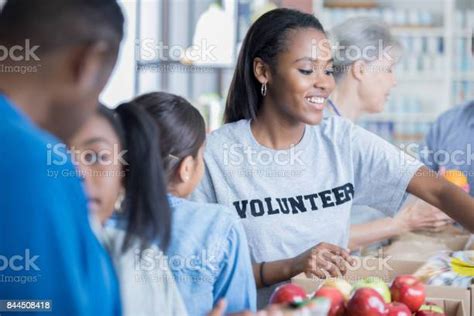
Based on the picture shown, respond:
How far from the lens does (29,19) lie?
4.42ft

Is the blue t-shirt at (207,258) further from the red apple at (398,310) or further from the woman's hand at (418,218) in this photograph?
the woman's hand at (418,218)

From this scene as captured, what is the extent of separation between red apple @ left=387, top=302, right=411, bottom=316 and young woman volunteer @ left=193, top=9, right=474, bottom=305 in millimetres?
296

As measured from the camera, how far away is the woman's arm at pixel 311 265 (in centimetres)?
193

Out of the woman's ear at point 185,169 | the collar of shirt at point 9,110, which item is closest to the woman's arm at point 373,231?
the woman's ear at point 185,169

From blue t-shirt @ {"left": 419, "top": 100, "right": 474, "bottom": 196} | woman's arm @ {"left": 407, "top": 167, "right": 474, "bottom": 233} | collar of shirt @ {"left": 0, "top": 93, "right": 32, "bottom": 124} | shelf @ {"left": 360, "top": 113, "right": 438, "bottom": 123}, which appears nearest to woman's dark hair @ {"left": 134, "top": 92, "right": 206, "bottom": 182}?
collar of shirt @ {"left": 0, "top": 93, "right": 32, "bottom": 124}

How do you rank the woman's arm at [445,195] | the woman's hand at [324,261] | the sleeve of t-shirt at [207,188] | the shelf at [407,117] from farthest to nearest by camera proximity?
the shelf at [407,117] < the woman's arm at [445,195] < the sleeve of t-shirt at [207,188] < the woman's hand at [324,261]

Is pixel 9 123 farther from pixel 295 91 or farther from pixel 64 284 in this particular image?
pixel 295 91

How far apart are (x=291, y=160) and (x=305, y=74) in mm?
230

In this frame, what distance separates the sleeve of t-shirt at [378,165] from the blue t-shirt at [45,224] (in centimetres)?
100

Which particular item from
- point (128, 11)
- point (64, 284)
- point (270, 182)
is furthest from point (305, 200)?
point (64, 284)

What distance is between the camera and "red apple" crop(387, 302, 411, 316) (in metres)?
1.66

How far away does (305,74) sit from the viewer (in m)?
2.06

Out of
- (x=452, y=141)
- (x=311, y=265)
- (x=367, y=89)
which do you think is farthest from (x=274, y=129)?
(x=452, y=141)

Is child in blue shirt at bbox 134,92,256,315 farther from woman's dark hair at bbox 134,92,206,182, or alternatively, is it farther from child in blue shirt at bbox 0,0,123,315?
child in blue shirt at bbox 0,0,123,315
